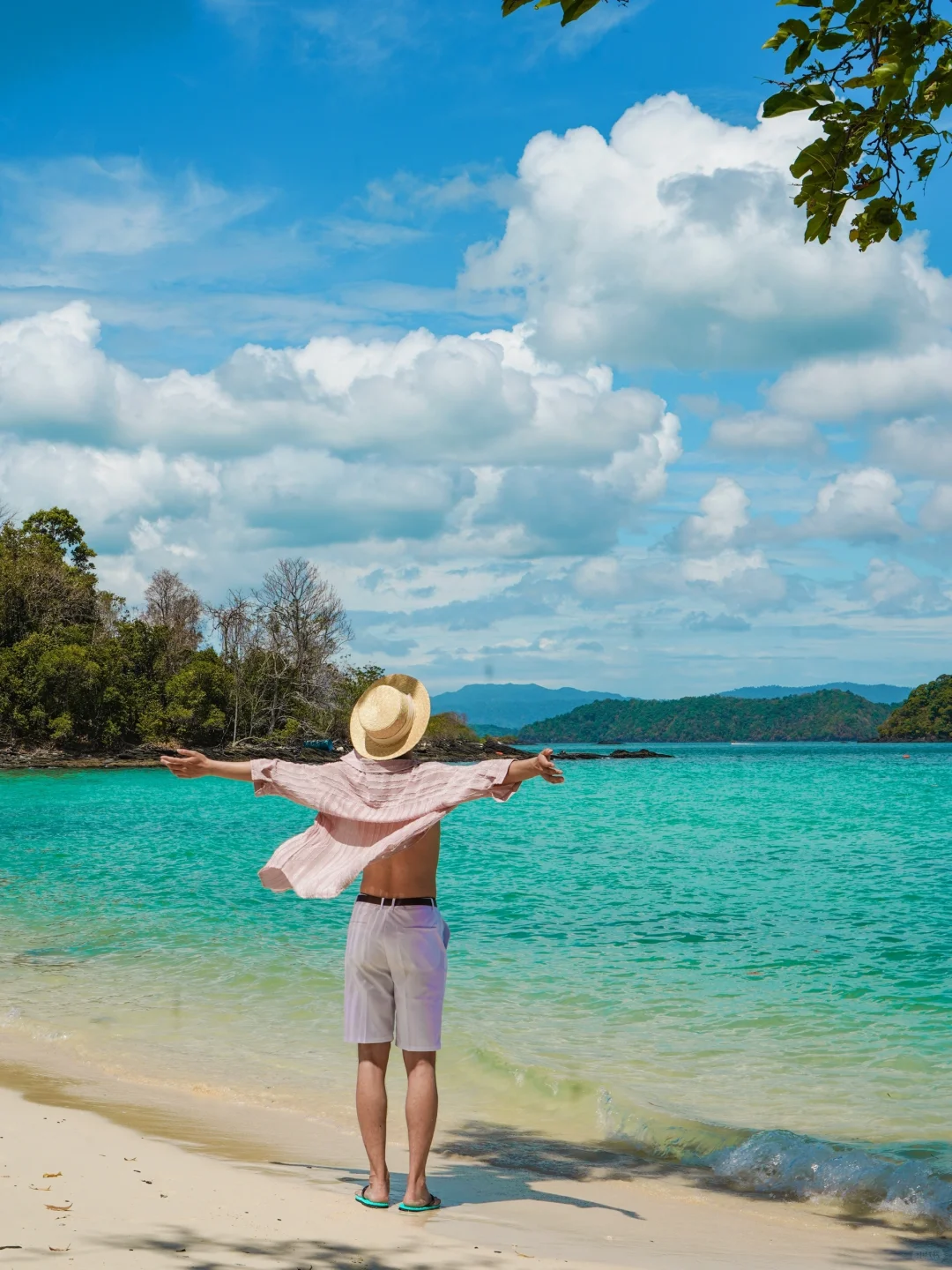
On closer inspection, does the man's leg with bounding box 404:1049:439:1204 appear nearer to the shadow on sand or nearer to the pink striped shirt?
the shadow on sand

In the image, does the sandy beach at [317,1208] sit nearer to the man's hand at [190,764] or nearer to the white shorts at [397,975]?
the white shorts at [397,975]

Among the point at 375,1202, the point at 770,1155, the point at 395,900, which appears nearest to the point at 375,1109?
the point at 375,1202

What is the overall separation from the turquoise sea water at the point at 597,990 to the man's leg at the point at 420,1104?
7.64ft

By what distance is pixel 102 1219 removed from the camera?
173 inches

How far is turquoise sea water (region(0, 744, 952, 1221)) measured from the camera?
7223mm

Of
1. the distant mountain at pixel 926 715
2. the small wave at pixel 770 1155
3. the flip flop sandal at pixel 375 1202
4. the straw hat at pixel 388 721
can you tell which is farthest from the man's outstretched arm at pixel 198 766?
the distant mountain at pixel 926 715

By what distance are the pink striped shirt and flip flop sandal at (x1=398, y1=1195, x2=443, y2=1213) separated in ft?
4.45

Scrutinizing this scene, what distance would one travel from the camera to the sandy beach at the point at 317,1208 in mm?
4230

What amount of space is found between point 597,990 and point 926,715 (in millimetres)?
177933

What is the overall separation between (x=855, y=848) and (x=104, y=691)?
45.4 meters

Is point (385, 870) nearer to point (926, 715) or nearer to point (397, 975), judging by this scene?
point (397, 975)

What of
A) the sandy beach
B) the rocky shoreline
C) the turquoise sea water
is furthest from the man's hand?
the rocky shoreline

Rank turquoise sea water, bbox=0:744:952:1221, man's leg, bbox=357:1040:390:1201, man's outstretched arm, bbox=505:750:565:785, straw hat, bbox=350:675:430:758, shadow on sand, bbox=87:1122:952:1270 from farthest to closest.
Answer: turquoise sea water, bbox=0:744:952:1221, straw hat, bbox=350:675:430:758, man's leg, bbox=357:1040:390:1201, man's outstretched arm, bbox=505:750:565:785, shadow on sand, bbox=87:1122:952:1270

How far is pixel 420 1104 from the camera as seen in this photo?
4707mm
